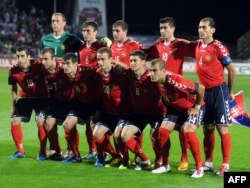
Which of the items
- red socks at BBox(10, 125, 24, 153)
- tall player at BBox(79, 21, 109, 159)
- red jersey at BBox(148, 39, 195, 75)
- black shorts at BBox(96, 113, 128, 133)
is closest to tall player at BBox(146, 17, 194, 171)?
red jersey at BBox(148, 39, 195, 75)

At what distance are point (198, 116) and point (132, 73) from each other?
1.12 m

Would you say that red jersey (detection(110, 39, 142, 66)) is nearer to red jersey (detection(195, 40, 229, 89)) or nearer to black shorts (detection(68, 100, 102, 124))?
black shorts (detection(68, 100, 102, 124))

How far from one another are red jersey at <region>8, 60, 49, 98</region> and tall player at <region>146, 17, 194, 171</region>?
6.28 feet

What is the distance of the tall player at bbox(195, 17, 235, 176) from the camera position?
29.9ft

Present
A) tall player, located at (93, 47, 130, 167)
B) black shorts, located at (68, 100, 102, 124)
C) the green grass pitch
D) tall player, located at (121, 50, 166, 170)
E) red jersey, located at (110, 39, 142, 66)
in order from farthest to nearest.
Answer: red jersey, located at (110, 39, 142, 66)
black shorts, located at (68, 100, 102, 124)
tall player, located at (93, 47, 130, 167)
tall player, located at (121, 50, 166, 170)
the green grass pitch

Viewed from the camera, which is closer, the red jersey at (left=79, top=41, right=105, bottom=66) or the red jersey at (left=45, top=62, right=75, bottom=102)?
the red jersey at (left=45, top=62, right=75, bottom=102)

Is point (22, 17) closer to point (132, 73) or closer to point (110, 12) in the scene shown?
point (110, 12)

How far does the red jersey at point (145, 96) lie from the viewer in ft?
30.6

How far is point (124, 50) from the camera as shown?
1041 centimetres

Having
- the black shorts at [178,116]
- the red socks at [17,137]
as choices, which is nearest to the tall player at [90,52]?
the red socks at [17,137]

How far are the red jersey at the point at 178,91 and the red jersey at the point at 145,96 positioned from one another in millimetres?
262

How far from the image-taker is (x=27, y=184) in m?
8.36

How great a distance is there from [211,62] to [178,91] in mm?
661

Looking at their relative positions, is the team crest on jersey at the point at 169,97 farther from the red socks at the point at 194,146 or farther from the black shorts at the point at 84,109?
the black shorts at the point at 84,109
